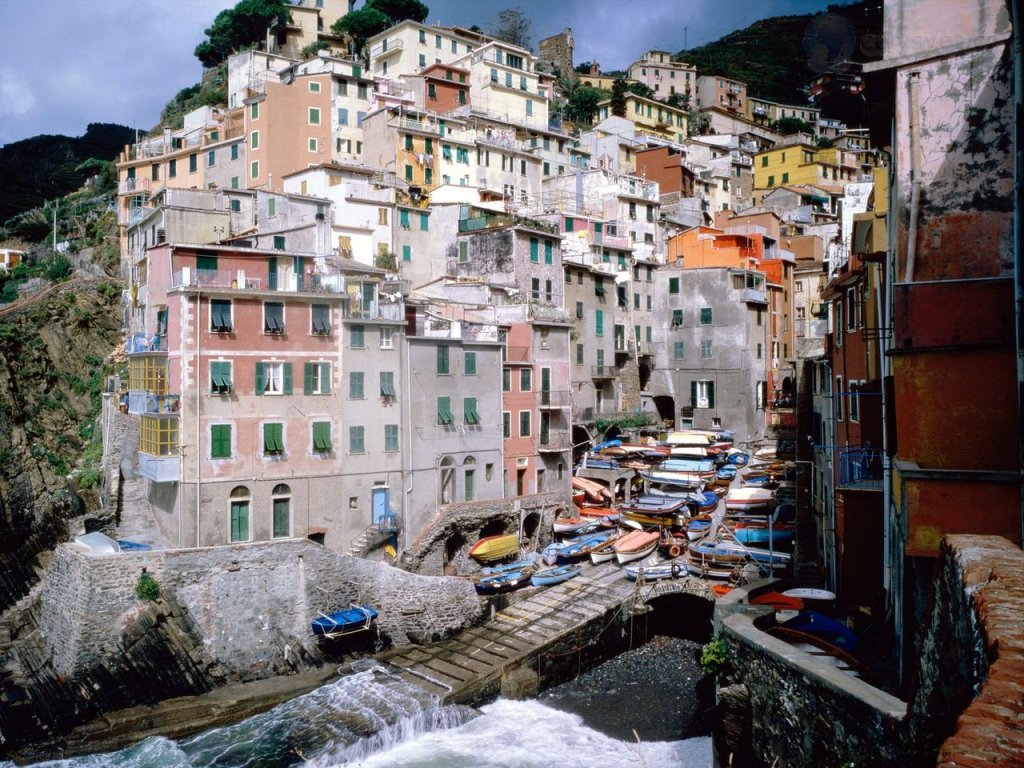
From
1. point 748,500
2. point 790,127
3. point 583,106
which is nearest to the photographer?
point 748,500

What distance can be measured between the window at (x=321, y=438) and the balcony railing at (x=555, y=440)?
1282cm

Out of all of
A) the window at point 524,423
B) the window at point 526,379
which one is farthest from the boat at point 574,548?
the window at point 526,379

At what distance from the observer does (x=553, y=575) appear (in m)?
35.8

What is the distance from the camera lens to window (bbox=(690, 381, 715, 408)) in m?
56.6

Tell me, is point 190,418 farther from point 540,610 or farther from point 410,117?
point 410,117

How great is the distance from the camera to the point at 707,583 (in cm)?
3394

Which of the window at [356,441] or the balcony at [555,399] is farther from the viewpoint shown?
the balcony at [555,399]

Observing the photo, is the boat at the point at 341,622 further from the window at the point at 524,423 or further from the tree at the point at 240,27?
the tree at the point at 240,27

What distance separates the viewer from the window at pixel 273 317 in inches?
1303

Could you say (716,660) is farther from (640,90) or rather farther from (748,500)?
(640,90)

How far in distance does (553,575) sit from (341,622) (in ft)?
32.4

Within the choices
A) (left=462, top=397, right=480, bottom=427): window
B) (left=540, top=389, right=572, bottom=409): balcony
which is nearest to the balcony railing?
(left=540, top=389, right=572, bottom=409): balcony

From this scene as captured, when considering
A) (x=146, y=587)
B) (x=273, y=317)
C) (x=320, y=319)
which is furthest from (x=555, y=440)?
(x=146, y=587)

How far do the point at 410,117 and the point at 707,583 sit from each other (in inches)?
1701
